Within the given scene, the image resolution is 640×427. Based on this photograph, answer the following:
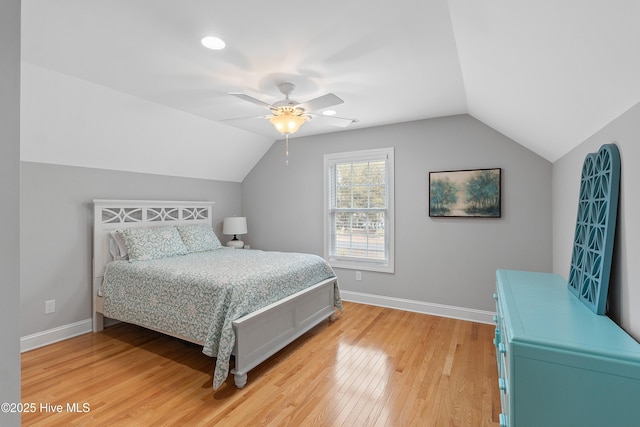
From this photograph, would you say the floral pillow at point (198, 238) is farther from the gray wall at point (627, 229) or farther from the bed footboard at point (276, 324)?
the gray wall at point (627, 229)

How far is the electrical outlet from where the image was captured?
10.3 feet

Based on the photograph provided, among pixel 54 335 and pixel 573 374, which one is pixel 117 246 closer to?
pixel 54 335

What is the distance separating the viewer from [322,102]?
8.27ft

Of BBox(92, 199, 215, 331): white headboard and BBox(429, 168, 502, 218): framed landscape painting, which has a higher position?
BBox(429, 168, 502, 218): framed landscape painting

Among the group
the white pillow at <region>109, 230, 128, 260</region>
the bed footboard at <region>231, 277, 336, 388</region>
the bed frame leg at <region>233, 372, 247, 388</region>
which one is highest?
the white pillow at <region>109, 230, 128, 260</region>

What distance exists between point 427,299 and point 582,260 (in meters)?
2.28

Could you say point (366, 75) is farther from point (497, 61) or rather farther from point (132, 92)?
point (132, 92)

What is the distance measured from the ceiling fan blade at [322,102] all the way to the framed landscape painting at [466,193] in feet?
6.31

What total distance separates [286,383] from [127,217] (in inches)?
110

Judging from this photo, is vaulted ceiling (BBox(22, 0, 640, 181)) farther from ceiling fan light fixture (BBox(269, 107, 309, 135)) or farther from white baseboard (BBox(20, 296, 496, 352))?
white baseboard (BBox(20, 296, 496, 352))

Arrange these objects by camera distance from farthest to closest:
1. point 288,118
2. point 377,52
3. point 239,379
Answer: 1. point 288,118
2. point 239,379
3. point 377,52

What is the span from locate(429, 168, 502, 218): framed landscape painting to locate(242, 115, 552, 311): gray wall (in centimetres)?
8

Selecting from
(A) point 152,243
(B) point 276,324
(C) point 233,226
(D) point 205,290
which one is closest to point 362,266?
(B) point 276,324

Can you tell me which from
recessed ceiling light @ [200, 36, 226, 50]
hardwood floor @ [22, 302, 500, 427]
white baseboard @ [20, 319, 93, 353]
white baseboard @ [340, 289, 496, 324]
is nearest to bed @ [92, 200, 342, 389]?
white baseboard @ [20, 319, 93, 353]
